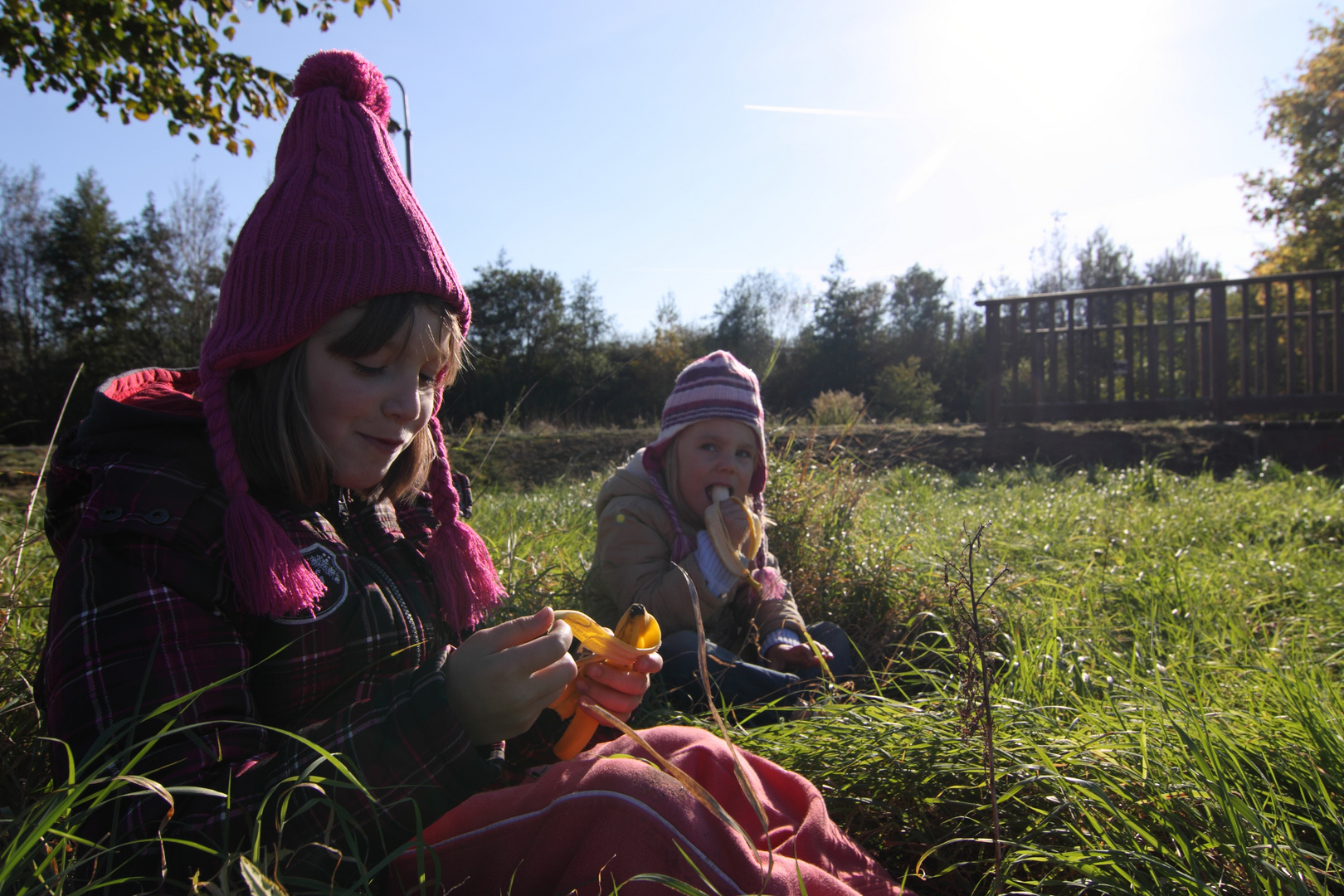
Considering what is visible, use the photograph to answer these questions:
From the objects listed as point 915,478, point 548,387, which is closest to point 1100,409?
point 915,478

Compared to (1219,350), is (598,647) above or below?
below

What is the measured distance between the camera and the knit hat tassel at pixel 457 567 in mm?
1592

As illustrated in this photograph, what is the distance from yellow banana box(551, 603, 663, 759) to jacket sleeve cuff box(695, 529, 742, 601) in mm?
1205

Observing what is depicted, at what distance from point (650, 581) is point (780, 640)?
1.57 ft

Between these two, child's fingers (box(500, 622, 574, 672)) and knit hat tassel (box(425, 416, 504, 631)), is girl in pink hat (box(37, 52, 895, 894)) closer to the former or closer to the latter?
child's fingers (box(500, 622, 574, 672))

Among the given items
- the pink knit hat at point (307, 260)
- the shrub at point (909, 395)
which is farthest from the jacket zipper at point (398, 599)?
the shrub at point (909, 395)

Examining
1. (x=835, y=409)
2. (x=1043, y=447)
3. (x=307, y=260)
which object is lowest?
(x=1043, y=447)

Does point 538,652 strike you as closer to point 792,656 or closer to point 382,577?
point 382,577

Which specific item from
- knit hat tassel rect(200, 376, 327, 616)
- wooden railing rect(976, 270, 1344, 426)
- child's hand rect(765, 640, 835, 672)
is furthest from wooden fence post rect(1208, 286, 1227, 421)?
knit hat tassel rect(200, 376, 327, 616)

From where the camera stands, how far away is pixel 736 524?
266 centimetres

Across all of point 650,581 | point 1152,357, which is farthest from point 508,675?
point 1152,357

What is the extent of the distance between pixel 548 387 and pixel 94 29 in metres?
8.32

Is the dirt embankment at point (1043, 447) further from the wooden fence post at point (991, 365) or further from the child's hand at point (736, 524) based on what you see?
the child's hand at point (736, 524)

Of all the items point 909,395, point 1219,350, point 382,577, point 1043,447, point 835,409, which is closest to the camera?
point 382,577
